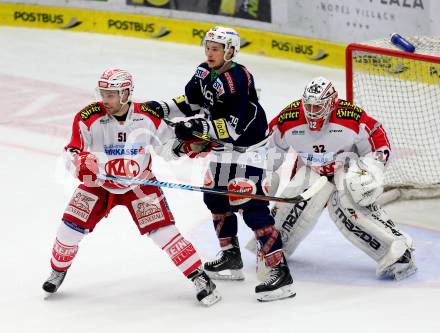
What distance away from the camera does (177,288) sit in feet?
20.4

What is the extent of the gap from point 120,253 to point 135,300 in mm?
801

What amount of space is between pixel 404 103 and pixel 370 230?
1962 millimetres

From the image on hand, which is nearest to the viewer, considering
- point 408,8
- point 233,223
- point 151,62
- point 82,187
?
point 82,187

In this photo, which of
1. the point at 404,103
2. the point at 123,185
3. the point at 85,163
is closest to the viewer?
the point at 85,163

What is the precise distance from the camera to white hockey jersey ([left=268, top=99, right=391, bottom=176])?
20.5 ft

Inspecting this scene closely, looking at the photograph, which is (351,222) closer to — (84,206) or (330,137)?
(330,137)

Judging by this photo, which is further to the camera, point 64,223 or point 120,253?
point 120,253

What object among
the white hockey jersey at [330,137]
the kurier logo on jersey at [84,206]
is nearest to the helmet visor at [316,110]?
the white hockey jersey at [330,137]

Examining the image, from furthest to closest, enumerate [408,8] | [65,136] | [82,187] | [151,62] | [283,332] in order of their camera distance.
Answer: [151,62]
[408,8]
[65,136]
[82,187]
[283,332]

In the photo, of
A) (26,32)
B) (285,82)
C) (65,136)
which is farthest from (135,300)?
(26,32)

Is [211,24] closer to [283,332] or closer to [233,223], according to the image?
[233,223]

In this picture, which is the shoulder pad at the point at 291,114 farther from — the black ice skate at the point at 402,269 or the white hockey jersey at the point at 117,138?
the black ice skate at the point at 402,269

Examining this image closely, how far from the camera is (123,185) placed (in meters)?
5.82

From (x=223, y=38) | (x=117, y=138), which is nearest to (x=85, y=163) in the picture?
(x=117, y=138)
